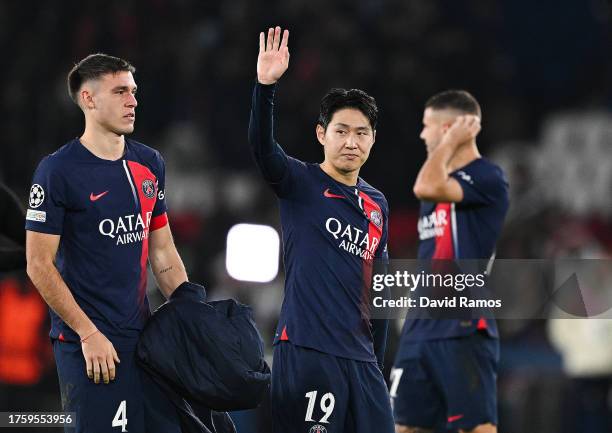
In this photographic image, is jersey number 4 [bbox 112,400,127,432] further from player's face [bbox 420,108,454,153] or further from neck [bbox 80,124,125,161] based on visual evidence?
player's face [bbox 420,108,454,153]

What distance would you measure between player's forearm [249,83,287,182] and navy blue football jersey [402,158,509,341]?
1.60 m

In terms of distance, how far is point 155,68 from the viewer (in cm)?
1284

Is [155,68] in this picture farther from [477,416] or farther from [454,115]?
[477,416]

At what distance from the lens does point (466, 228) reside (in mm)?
6398

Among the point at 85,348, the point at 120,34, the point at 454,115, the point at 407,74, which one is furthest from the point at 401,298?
the point at 120,34

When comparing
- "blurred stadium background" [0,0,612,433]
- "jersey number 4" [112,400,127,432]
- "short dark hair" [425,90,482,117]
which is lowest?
"jersey number 4" [112,400,127,432]

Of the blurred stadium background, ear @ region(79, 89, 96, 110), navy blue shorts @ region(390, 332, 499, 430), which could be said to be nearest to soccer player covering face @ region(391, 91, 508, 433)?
navy blue shorts @ region(390, 332, 499, 430)

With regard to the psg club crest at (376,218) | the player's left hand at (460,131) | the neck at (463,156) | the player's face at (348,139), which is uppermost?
the player's left hand at (460,131)

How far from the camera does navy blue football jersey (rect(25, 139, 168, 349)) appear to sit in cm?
471

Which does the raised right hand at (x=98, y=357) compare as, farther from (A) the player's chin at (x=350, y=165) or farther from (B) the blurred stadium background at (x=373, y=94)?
(B) the blurred stadium background at (x=373, y=94)

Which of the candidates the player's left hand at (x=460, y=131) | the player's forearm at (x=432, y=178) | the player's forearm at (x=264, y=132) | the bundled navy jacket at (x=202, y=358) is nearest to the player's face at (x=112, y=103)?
the player's forearm at (x=264, y=132)

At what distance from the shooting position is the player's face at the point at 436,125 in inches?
259

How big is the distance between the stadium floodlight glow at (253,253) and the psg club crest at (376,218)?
477 centimetres

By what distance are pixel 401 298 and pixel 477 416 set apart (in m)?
0.76
